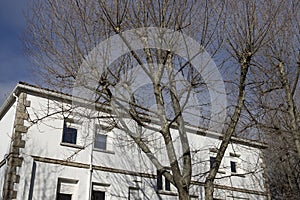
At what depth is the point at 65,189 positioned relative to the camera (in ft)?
37.2

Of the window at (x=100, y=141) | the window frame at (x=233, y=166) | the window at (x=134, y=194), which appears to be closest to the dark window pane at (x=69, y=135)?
the window at (x=100, y=141)

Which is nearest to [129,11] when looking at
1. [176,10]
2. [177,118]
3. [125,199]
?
[176,10]

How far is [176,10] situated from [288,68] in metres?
3.77

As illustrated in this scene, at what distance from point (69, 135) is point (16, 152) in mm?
1823

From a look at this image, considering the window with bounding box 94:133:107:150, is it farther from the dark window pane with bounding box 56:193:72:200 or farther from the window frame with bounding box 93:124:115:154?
the dark window pane with bounding box 56:193:72:200

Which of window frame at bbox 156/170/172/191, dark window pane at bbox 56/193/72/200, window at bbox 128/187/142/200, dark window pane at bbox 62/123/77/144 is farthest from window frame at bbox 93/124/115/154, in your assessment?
window frame at bbox 156/170/172/191

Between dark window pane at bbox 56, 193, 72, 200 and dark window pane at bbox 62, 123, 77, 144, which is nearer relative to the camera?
dark window pane at bbox 56, 193, 72, 200

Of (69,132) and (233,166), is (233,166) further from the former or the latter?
(69,132)

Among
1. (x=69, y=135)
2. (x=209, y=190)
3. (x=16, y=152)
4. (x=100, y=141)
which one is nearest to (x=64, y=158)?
(x=69, y=135)

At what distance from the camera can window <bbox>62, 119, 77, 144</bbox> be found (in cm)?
1188

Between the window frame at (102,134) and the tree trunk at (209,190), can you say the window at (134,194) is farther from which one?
the tree trunk at (209,190)

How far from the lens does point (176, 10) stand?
7.96 m

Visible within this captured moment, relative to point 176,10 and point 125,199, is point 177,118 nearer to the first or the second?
point 176,10

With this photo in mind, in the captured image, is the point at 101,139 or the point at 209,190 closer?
the point at 209,190
